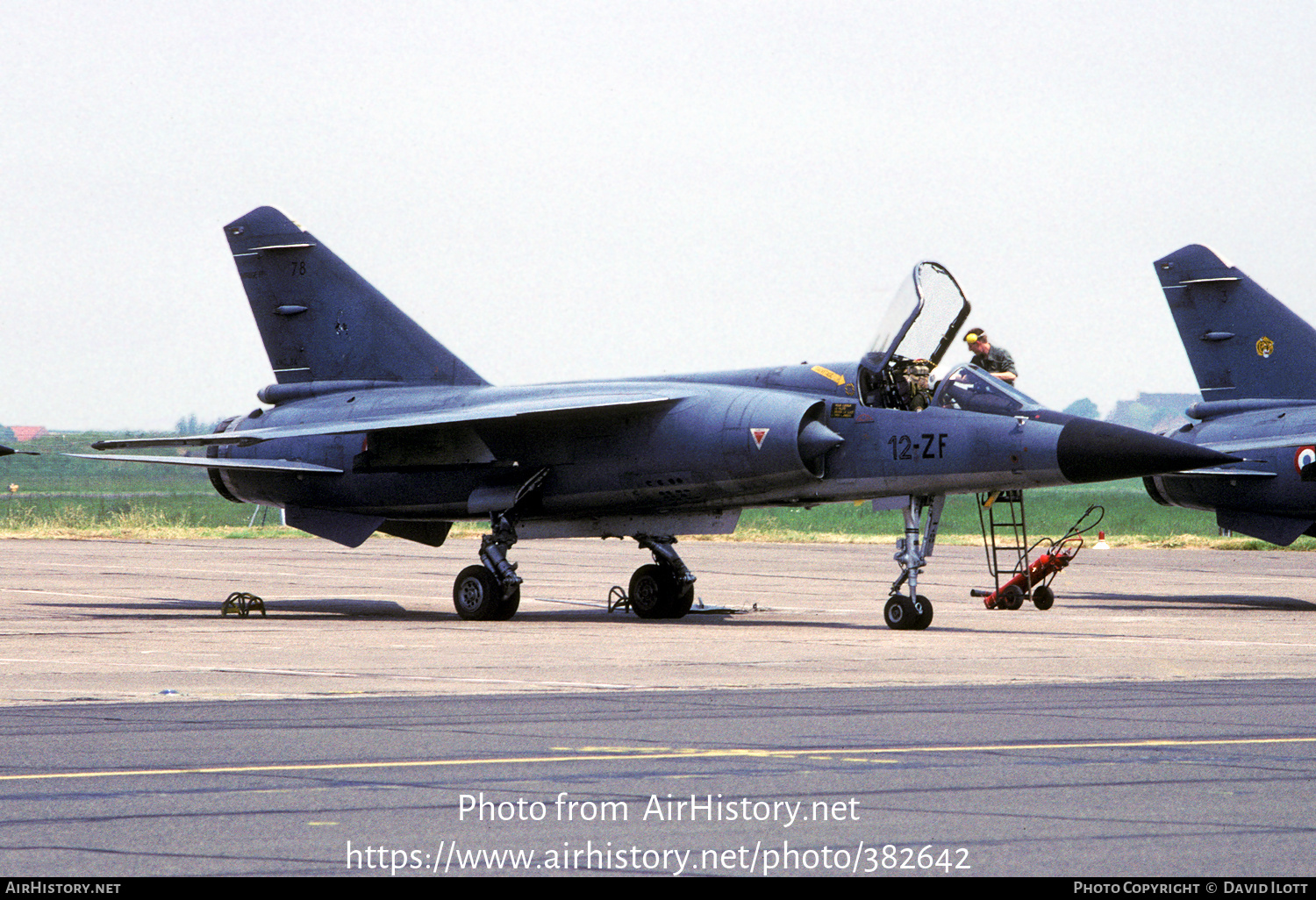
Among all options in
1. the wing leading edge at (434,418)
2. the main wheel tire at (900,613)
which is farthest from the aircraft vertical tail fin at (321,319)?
the main wheel tire at (900,613)

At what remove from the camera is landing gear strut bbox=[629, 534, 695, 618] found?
1975cm

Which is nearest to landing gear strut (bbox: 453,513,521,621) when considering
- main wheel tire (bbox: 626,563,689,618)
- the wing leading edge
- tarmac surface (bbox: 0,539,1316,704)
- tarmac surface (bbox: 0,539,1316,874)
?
tarmac surface (bbox: 0,539,1316,704)

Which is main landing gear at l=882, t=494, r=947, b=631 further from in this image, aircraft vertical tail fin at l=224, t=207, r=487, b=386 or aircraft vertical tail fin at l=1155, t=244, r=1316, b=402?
aircraft vertical tail fin at l=1155, t=244, r=1316, b=402

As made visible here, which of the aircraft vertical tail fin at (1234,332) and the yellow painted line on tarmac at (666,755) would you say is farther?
the aircraft vertical tail fin at (1234,332)

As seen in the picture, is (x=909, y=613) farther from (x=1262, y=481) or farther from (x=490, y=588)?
(x=1262, y=481)

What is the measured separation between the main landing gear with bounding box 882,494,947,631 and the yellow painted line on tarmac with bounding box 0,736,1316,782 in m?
8.09

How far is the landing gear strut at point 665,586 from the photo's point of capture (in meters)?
19.8

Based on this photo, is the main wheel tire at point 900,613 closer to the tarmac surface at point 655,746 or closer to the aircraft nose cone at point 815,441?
the tarmac surface at point 655,746

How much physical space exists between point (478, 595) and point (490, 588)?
0.69ft

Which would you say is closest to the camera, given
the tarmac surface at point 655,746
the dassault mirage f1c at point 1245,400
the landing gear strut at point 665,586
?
the tarmac surface at point 655,746

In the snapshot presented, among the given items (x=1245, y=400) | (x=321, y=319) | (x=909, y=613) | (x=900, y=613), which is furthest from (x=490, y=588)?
(x=1245, y=400)

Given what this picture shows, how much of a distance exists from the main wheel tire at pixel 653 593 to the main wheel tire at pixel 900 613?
3451 mm

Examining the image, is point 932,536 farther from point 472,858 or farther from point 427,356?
point 472,858

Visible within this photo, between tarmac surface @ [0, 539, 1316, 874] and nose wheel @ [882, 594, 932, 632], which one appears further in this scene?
nose wheel @ [882, 594, 932, 632]
